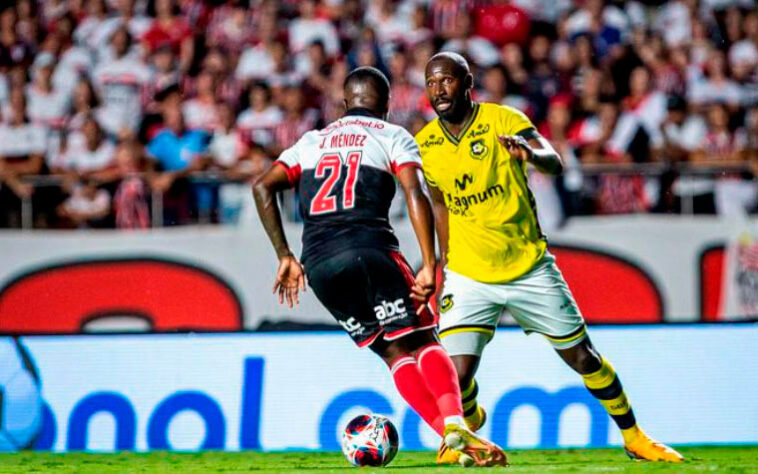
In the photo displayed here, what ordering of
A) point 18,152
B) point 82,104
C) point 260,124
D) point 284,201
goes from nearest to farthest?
1. point 284,201
2. point 260,124
3. point 18,152
4. point 82,104

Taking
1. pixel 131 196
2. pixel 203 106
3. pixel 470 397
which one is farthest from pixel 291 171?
pixel 203 106

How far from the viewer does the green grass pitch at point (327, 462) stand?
22.8 feet

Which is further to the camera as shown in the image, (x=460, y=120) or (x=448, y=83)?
(x=460, y=120)

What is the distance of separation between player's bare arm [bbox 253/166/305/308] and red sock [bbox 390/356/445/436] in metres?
0.67

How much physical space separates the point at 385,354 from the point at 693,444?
2859 millimetres

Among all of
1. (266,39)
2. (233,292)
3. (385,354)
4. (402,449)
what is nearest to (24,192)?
(233,292)

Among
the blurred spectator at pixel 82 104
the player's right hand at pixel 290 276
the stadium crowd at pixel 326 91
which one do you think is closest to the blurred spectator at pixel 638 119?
the stadium crowd at pixel 326 91

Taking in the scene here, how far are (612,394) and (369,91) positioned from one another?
218cm

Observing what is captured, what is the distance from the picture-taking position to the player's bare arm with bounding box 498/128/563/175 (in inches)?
261

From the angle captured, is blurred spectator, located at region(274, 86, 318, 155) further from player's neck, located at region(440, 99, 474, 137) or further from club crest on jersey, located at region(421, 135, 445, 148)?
player's neck, located at region(440, 99, 474, 137)

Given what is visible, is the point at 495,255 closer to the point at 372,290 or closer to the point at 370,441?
the point at 372,290

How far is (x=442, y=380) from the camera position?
22.1ft

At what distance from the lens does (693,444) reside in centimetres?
880

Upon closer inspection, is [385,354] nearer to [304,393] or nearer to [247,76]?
[304,393]
